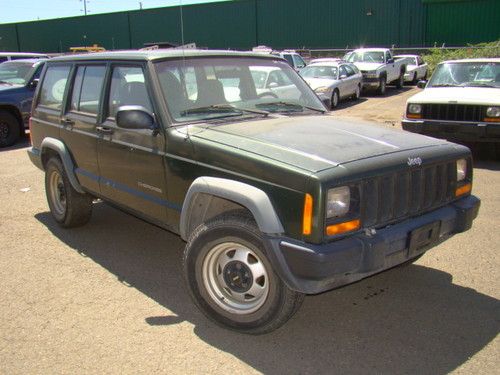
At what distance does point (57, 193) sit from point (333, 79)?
1211 cm

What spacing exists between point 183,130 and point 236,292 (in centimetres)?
124

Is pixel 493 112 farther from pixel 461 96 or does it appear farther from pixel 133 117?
pixel 133 117

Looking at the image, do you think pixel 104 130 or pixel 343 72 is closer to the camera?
pixel 104 130

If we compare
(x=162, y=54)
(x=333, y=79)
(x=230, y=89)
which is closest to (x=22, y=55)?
(x=333, y=79)

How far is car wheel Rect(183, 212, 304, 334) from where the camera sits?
3.24m

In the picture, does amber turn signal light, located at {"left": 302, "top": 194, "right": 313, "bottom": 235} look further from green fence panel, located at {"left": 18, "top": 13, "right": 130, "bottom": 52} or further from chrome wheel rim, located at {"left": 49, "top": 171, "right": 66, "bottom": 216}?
green fence panel, located at {"left": 18, "top": 13, "right": 130, "bottom": 52}

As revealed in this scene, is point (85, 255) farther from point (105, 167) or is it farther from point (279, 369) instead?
point (279, 369)

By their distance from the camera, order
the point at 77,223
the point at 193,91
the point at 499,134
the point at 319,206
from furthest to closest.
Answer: the point at 499,134
the point at 77,223
the point at 193,91
the point at 319,206

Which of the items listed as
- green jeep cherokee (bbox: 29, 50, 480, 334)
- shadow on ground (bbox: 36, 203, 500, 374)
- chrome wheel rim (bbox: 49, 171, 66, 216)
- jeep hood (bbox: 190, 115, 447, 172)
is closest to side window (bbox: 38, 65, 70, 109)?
green jeep cherokee (bbox: 29, 50, 480, 334)

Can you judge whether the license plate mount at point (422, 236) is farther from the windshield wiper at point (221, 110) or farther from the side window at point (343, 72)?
the side window at point (343, 72)

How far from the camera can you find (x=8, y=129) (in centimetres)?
1106

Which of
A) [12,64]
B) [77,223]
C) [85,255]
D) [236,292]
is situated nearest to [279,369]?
[236,292]

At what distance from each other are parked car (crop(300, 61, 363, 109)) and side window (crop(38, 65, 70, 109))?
10723 mm

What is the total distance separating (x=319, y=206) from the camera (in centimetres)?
293
